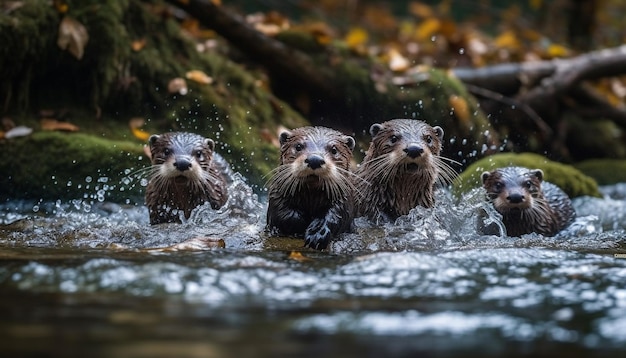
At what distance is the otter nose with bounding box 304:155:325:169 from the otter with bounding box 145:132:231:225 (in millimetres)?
1002

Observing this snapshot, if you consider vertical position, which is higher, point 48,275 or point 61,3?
point 61,3

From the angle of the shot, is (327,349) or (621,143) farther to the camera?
(621,143)

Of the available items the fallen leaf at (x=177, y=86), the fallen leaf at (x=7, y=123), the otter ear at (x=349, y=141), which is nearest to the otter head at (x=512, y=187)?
the otter ear at (x=349, y=141)

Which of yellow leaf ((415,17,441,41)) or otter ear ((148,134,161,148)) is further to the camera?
yellow leaf ((415,17,441,41))

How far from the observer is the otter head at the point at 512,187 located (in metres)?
6.27

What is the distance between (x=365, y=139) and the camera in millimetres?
8156

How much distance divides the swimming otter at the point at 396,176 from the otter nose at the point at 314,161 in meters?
0.72

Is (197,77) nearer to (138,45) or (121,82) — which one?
(138,45)

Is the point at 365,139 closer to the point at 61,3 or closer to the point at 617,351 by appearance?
the point at 61,3

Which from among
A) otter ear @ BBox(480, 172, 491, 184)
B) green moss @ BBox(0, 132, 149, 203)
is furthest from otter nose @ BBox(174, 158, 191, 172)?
otter ear @ BBox(480, 172, 491, 184)

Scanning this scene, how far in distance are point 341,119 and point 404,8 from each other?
25.5ft

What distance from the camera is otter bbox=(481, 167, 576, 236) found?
20.7 feet

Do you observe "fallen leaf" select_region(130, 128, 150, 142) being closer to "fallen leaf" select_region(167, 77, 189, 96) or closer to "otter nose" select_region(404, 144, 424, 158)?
"fallen leaf" select_region(167, 77, 189, 96)

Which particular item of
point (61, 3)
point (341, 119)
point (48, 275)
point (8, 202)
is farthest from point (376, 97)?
point (48, 275)
